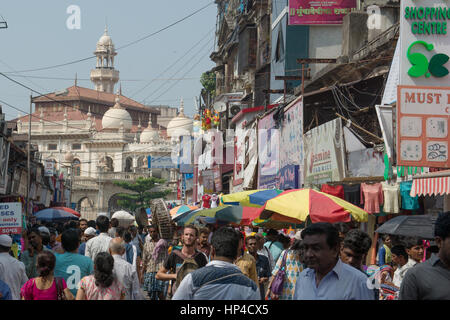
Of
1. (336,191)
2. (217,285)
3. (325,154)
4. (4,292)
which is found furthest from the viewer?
(325,154)

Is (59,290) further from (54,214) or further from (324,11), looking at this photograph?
(54,214)

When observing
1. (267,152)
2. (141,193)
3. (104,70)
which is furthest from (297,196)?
(104,70)

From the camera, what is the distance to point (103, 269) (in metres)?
7.03

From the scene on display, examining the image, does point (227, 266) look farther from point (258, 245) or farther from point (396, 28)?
point (396, 28)

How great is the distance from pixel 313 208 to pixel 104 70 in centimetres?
12505

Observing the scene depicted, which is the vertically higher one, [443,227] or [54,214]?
[443,227]

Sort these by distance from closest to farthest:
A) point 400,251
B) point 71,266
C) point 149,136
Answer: point 71,266 → point 400,251 → point 149,136

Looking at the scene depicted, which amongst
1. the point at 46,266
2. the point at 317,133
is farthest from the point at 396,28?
the point at 46,266

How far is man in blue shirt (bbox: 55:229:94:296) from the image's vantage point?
319 inches

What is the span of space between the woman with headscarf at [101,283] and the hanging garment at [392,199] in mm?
8501

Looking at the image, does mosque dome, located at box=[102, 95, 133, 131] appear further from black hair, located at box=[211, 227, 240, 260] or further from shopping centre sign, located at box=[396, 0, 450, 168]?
black hair, located at box=[211, 227, 240, 260]

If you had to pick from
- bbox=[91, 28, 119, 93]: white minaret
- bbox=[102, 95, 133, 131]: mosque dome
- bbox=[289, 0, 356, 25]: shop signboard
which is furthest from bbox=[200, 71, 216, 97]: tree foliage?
bbox=[91, 28, 119, 93]: white minaret

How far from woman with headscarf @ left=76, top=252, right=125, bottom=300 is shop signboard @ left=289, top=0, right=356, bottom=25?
21705mm
